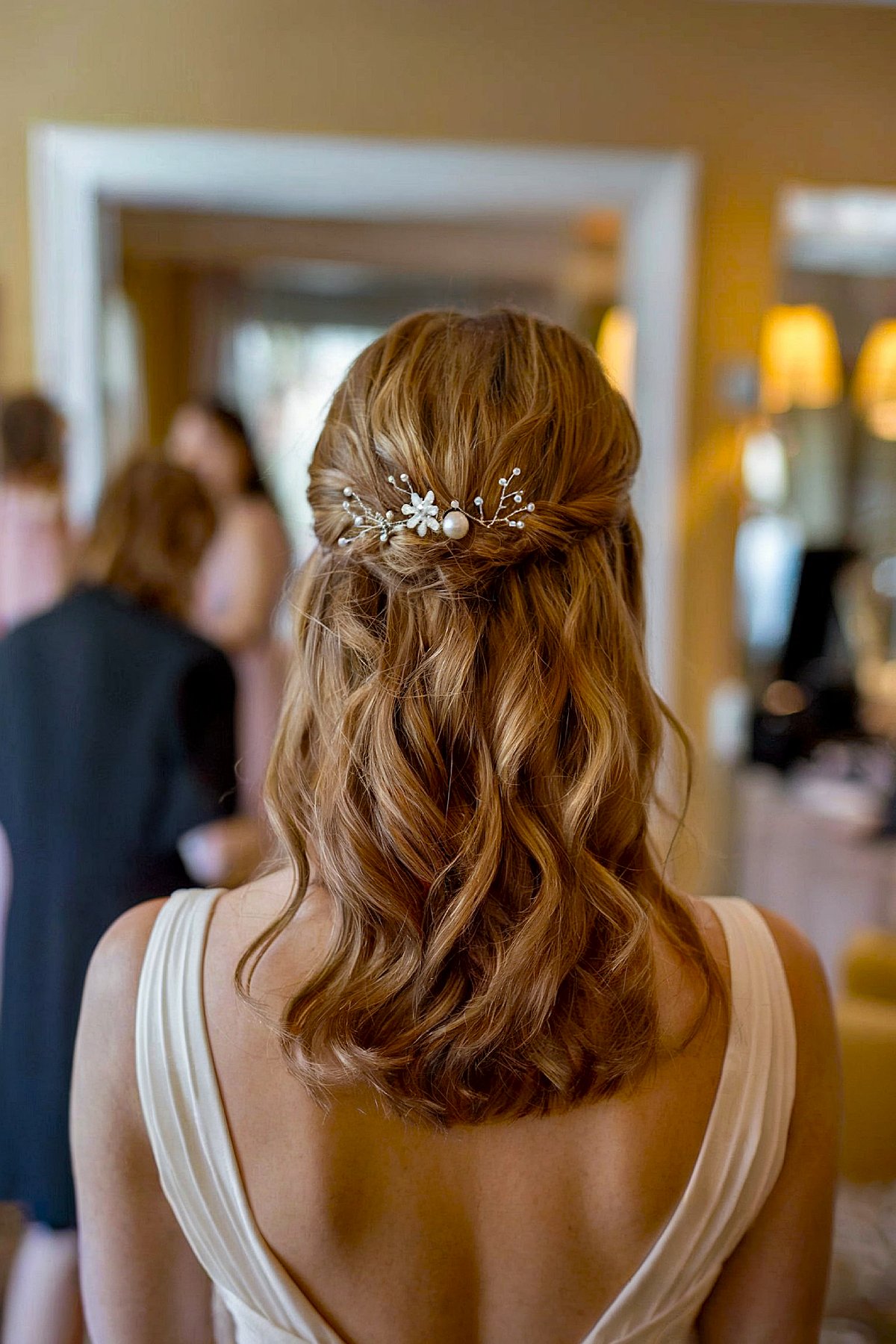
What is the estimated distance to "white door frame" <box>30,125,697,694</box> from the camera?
2.31 metres

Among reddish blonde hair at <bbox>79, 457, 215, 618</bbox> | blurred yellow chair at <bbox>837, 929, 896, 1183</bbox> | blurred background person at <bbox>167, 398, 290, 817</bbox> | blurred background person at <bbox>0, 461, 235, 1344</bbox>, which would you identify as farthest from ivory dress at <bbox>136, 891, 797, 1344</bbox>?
blurred background person at <bbox>167, 398, 290, 817</bbox>

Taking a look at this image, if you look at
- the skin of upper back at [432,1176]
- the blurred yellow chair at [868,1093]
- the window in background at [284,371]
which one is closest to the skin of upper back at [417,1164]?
the skin of upper back at [432,1176]

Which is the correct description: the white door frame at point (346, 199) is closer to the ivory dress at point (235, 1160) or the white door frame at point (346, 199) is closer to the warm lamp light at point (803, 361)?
the warm lamp light at point (803, 361)

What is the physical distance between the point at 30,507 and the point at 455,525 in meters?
→ 1.75

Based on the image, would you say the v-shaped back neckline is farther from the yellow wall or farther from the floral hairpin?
the yellow wall

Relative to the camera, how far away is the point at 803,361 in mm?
2789

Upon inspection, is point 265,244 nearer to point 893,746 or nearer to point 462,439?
point 893,746

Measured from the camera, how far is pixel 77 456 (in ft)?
8.16

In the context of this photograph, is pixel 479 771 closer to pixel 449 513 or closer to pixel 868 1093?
pixel 449 513

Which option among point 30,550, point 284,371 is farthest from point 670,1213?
point 284,371

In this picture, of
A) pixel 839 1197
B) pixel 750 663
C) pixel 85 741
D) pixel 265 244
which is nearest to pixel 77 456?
pixel 85 741

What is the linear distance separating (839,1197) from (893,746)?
1.17 meters

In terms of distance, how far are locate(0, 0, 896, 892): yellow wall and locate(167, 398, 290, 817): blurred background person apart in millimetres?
528

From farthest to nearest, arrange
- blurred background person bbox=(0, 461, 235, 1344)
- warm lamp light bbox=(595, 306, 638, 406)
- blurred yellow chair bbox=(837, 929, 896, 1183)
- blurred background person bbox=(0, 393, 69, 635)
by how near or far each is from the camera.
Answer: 1. warm lamp light bbox=(595, 306, 638, 406)
2. blurred background person bbox=(0, 393, 69, 635)
3. blurred yellow chair bbox=(837, 929, 896, 1183)
4. blurred background person bbox=(0, 461, 235, 1344)
